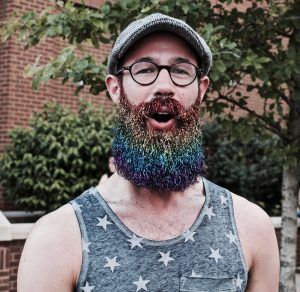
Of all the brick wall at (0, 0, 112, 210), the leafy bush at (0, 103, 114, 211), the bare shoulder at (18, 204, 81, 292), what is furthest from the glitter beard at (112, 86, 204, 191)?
the brick wall at (0, 0, 112, 210)

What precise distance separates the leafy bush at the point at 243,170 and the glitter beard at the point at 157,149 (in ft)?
30.2

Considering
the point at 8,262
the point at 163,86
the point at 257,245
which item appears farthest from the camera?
the point at 8,262

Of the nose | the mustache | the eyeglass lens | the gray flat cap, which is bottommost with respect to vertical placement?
the mustache

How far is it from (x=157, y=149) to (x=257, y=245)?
1.43ft

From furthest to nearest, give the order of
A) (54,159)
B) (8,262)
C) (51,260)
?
(54,159) → (8,262) → (51,260)

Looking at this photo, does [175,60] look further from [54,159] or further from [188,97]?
[54,159]

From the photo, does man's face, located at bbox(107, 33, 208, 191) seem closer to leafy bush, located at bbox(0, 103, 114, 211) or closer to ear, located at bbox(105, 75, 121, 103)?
ear, located at bbox(105, 75, 121, 103)

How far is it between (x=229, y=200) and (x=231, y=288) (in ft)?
1.03

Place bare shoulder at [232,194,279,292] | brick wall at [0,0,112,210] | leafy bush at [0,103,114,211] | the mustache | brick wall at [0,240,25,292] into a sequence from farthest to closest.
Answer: brick wall at [0,0,112,210] → leafy bush at [0,103,114,211] → brick wall at [0,240,25,292] → bare shoulder at [232,194,279,292] → the mustache

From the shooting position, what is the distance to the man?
1693 millimetres

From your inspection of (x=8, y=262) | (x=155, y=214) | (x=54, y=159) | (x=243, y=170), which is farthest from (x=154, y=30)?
(x=243, y=170)

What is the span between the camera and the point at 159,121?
5.98ft

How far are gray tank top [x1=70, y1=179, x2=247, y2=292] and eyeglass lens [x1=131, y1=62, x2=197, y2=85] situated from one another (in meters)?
0.38

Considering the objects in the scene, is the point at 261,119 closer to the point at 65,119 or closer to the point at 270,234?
the point at 65,119
